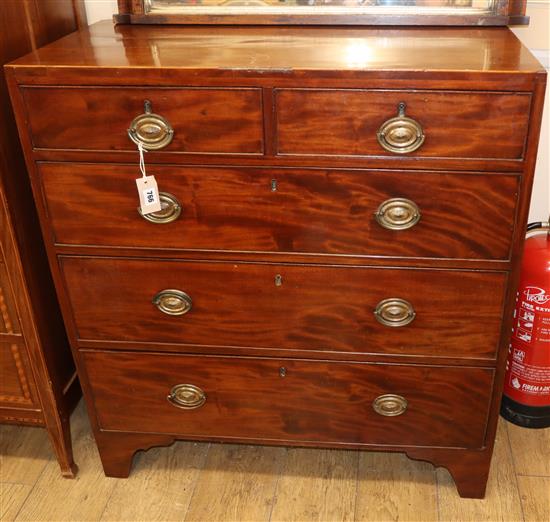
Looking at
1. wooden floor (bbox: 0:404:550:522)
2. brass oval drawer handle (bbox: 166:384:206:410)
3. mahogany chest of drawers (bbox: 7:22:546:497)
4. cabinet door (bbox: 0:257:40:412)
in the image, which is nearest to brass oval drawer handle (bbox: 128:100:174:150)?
mahogany chest of drawers (bbox: 7:22:546:497)

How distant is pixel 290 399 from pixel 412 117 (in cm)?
66

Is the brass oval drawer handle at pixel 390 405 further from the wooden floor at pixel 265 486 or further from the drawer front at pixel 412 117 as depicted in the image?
the drawer front at pixel 412 117

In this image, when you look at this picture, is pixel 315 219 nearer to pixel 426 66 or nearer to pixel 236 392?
pixel 426 66

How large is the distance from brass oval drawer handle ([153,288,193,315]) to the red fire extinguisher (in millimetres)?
785

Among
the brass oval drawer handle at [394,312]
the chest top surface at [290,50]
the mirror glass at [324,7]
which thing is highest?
the mirror glass at [324,7]

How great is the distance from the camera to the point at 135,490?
1642mm

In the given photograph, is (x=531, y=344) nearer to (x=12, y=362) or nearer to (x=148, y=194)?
(x=148, y=194)

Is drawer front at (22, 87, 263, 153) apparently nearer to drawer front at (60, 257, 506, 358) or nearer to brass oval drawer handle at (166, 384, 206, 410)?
drawer front at (60, 257, 506, 358)

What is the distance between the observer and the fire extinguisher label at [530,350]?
1.62 meters

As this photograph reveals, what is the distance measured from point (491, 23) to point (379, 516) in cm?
108

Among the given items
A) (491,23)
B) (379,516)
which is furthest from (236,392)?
(491,23)

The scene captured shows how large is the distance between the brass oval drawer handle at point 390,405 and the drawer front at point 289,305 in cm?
12

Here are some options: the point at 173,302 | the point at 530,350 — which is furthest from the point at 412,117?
the point at 530,350

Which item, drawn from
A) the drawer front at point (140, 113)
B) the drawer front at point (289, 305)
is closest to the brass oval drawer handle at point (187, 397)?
the drawer front at point (289, 305)
